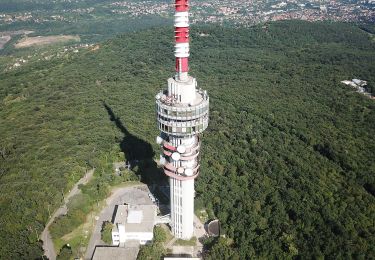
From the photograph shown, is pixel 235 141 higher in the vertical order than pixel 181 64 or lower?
lower

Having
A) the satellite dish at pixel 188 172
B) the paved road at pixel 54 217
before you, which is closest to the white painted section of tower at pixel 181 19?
the satellite dish at pixel 188 172

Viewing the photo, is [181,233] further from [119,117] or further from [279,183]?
[119,117]

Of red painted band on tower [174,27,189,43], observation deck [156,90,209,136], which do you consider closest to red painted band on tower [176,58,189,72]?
red painted band on tower [174,27,189,43]

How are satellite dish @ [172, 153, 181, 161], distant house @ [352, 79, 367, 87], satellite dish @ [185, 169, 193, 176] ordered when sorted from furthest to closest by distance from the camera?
distant house @ [352, 79, 367, 87]
satellite dish @ [185, 169, 193, 176]
satellite dish @ [172, 153, 181, 161]

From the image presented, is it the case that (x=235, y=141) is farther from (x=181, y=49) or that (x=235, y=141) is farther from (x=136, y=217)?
(x=181, y=49)

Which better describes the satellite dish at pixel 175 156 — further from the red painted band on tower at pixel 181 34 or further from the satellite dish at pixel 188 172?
the red painted band on tower at pixel 181 34

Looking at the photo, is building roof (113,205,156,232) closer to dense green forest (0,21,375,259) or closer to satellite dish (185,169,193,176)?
dense green forest (0,21,375,259)

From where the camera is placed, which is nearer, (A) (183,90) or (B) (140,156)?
(A) (183,90)

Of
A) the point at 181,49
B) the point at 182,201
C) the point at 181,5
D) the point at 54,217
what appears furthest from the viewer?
the point at 54,217

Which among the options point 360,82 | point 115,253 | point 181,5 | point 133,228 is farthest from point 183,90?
point 360,82
